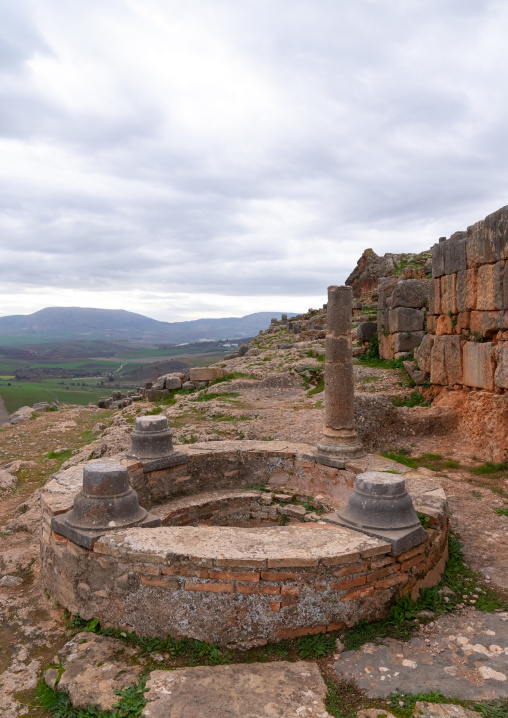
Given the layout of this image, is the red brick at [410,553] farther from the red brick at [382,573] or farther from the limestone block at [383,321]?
the limestone block at [383,321]

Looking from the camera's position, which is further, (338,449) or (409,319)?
(409,319)

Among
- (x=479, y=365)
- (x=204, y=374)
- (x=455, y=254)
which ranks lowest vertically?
(x=204, y=374)

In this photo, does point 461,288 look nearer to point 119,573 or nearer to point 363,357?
point 363,357

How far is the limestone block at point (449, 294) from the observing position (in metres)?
10.9

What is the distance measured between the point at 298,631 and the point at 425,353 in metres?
9.66

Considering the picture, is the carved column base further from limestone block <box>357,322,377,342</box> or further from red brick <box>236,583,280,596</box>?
limestone block <box>357,322,377,342</box>

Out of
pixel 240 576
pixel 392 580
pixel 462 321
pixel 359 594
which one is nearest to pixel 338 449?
pixel 392 580

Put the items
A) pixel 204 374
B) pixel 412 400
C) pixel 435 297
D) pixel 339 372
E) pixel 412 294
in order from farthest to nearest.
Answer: pixel 204 374 → pixel 412 294 → pixel 412 400 → pixel 435 297 → pixel 339 372

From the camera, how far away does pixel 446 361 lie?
1115 cm

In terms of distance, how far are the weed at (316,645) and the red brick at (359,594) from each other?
0.36 meters

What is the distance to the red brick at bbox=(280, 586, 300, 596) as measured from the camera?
396 centimetres

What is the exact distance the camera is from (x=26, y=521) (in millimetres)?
7305

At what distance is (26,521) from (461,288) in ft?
32.8

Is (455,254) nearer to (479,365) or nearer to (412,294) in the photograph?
(479,365)
